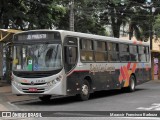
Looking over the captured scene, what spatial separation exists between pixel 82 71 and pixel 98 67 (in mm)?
1729

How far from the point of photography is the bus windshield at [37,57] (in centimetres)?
1633

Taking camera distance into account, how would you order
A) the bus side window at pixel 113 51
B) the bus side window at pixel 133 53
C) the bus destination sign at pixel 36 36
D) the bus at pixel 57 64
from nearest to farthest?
the bus at pixel 57 64 → the bus destination sign at pixel 36 36 → the bus side window at pixel 113 51 → the bus side window at pixel 133 53

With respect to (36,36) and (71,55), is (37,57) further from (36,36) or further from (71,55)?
(71,55)

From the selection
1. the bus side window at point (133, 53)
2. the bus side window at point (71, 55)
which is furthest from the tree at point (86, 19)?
the bus side window at point (71, 55)

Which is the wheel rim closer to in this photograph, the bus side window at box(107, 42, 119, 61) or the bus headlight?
the bus headlight

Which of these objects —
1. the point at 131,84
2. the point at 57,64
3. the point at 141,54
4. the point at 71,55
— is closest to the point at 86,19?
the point at 141,54

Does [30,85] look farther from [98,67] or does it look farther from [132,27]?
[132,27]

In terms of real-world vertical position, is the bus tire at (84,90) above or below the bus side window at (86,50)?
below

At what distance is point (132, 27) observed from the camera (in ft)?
156

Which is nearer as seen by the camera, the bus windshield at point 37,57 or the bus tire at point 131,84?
the bus windshield at point 37,57

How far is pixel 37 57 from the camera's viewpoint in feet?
54.3

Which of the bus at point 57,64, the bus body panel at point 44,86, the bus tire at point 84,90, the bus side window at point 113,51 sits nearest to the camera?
the bus body panel at point 44,86

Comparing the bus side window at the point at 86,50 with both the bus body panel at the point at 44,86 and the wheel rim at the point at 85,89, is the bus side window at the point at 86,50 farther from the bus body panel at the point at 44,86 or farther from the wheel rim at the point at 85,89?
the bus body panel at the point at 44,86

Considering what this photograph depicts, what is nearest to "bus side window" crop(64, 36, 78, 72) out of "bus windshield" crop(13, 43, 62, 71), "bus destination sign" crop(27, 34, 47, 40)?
"bus windshield" crop(13, 43, 62, 71)
